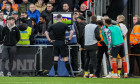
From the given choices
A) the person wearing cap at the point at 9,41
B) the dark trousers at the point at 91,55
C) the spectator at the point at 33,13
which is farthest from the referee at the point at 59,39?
the spectator at the point at 33,13

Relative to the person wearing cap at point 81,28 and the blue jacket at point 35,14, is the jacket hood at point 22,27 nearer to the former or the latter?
the person wearing cap at point 81,28

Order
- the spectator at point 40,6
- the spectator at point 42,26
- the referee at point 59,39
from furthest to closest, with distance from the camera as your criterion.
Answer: the spectator at point 40,6, the spectator at point 42,26, the referee at point 59,39

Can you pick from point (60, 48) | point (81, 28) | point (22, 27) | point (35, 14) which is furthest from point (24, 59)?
point (35, 14)

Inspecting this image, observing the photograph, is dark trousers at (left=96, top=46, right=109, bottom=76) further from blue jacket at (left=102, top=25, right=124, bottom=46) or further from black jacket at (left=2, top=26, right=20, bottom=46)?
black jacket at (left=2, top=26, right=20, bottom=46)

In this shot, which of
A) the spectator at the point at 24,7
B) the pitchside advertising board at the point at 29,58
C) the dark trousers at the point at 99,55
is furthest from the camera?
the spectator at the point at 24,7

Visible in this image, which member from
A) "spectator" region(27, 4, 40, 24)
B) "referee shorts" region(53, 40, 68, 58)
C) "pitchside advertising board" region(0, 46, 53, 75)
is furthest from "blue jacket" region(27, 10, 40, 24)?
"referee shorts" region(53, 40, 68, 58)

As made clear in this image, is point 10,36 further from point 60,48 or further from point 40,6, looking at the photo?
point 40,6

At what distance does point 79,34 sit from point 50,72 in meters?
2.24

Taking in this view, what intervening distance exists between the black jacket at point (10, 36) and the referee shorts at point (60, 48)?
66.8 inches

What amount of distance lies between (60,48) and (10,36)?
2116mm

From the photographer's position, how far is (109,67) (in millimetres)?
20031

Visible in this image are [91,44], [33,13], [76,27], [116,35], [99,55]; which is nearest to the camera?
[116,35]

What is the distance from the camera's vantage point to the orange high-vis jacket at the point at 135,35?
68.9ft

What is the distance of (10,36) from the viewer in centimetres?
2014
